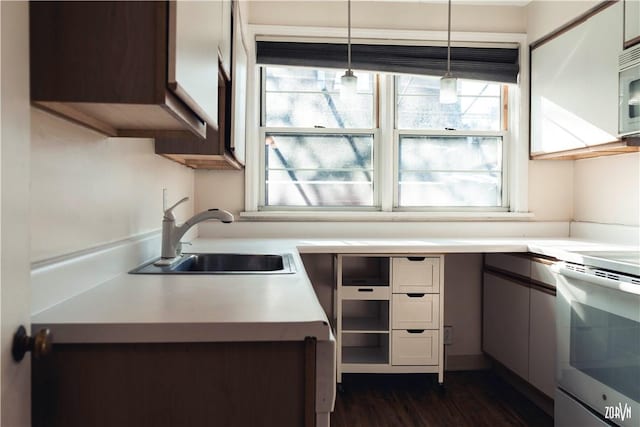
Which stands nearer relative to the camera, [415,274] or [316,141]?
Answer: [415,274]

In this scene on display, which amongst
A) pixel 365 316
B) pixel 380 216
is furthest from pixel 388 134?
pixel 365 316

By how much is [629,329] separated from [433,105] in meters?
1.98

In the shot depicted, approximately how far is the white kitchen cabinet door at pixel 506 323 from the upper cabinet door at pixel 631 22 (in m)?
1.35

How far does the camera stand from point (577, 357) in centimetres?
212

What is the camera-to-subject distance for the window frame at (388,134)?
3.15 metres

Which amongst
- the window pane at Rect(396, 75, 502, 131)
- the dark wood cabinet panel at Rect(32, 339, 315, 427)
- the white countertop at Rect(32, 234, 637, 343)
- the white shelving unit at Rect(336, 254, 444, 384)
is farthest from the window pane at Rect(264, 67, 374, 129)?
the dark wood cabinet panel at Rect(32, 339, 315, 427)

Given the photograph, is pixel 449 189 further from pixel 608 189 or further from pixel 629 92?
pixel 629 92

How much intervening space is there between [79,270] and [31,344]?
1.21 feet

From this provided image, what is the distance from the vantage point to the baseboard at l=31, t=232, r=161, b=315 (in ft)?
3.20

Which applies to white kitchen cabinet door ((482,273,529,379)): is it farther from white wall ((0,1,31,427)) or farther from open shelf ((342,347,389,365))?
white wall ((0,1,31,427))

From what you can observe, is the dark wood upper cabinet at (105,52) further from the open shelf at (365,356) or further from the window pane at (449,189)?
the window pane at (449,189)

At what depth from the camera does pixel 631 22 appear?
229 cm

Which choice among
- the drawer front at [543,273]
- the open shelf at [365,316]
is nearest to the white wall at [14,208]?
the open shelf at [365,316]

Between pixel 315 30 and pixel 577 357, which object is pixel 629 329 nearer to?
pixel 577 357
